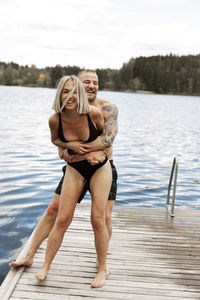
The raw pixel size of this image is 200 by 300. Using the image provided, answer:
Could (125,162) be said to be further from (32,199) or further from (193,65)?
(193,65)

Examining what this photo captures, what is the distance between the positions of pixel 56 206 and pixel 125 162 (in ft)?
36.9

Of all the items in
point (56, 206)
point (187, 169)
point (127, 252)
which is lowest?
point (187, 169)

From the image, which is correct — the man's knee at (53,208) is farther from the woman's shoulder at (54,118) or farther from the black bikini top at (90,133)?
the woman's shoulder at (54,118)

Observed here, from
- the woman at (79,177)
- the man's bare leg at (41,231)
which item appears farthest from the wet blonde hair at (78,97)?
the man's bare leg at (41,231)

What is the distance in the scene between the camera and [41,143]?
18047 mm

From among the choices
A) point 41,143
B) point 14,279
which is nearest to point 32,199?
point 14,279

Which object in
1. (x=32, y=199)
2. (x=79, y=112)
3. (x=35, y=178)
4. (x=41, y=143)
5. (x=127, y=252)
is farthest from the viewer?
(x=41, y=143)

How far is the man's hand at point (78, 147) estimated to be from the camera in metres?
3.39

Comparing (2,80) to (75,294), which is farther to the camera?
(2,80)

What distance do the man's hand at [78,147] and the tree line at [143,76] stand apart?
4816 inches

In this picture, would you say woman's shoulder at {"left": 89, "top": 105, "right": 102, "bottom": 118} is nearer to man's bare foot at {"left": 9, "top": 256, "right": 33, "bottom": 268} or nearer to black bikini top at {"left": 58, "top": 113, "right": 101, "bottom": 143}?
black bikini top at {"left": 58, "top": 113, "right": 101, "bottom": 143}

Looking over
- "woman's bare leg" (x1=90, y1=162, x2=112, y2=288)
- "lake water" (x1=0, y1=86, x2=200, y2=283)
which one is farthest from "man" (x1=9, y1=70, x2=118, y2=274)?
"lake water" (x1=0, y1=86, x2=200, y2=283)

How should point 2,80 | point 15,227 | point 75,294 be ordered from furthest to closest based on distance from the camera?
1. point 2,80
2. point 15,227
3. point 75,294

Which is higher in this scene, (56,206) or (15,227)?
(56,206)
